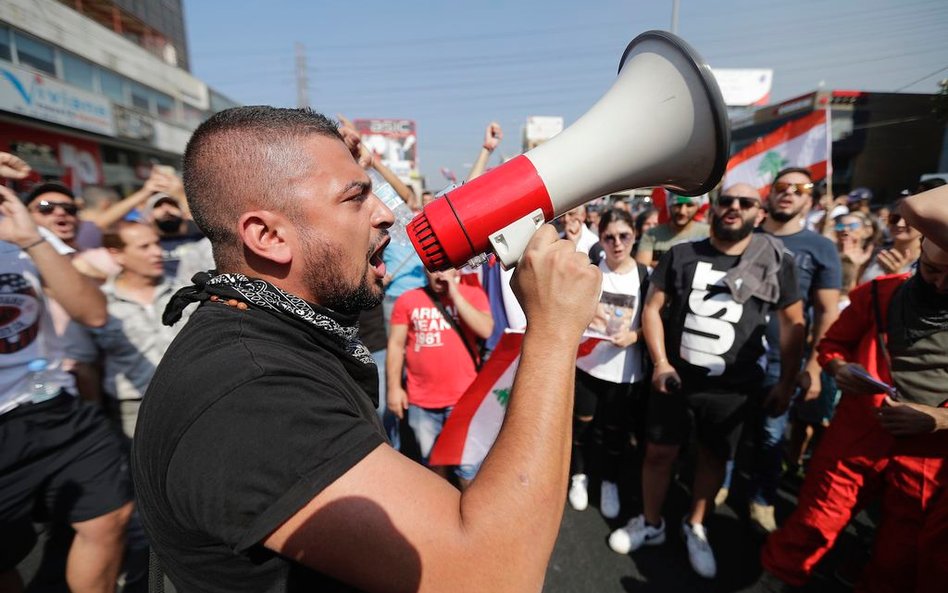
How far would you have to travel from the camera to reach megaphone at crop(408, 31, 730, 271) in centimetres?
117

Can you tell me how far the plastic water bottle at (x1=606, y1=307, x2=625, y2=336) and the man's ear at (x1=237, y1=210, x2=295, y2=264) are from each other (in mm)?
2351

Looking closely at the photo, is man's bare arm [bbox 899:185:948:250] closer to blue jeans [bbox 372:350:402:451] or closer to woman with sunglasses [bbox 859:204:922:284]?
woman with sunglasses [bbox 859:204:922:284]

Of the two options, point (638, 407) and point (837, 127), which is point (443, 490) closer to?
point (638, 407)

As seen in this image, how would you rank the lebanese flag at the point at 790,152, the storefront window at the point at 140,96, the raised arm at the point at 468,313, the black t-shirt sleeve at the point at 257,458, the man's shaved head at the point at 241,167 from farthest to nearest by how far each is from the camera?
the storefront window at the point at 140,96
the lebanese flag at the point at 790,152
the raised arm at the point at 468,313
the man's shaved head at the point at 241,167
the black t-shirt sleeve at the point at 257,458

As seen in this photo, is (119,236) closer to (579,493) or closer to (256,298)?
(256,298)

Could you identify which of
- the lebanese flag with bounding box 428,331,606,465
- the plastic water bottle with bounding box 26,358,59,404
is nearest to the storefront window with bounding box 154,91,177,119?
the plastic water bottle with bounding box 26,358,59,404

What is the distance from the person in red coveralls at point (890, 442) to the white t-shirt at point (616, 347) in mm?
1036

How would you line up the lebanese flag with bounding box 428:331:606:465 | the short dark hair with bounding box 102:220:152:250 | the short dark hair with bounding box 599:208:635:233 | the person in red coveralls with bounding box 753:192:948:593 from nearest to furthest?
the person in red coveralls with bounding box 753:192:948:593 → the lebanese flag with bounding box 428:331:606:465 → the short dark hair with bounding box 102:220:152:250 → the short dark hair with bounding box 599:208:635:233

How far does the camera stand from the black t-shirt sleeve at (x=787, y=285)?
2543 mm

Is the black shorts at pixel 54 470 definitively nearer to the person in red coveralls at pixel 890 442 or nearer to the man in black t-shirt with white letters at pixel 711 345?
the man in black t-shirt with white letters at pixel 711 345

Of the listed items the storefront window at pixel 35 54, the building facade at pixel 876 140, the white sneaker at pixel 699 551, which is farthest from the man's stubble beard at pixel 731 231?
the building facade at pixel 876 140

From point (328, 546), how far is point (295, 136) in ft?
3.10

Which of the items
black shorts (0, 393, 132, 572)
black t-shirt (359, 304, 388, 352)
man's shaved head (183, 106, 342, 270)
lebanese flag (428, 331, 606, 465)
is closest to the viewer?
man's shaved head (183, 106, 342, 270)

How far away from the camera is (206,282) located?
41.1 inches
